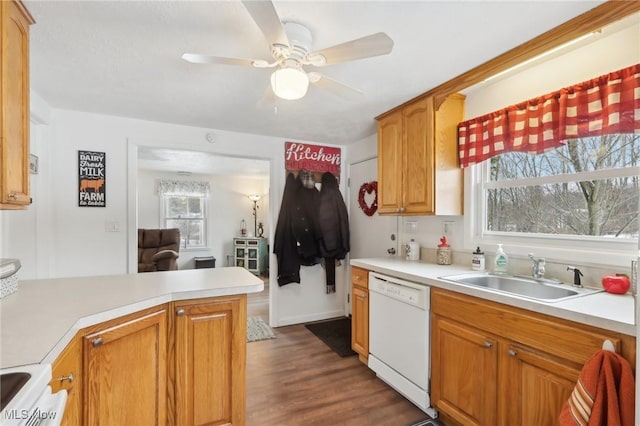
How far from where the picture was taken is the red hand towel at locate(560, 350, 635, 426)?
3.37 ft

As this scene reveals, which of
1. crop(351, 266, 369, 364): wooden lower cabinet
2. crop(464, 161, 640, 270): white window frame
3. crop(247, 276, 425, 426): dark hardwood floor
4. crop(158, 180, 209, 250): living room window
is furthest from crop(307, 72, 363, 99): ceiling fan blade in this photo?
crop(158, 180, 209, 250): living room window

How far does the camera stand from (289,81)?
4.61 ft

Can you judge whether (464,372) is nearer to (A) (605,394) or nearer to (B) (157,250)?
(A) (605,394)

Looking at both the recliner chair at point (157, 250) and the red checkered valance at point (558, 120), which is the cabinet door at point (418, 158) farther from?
the recliner chair at point (157, 250)

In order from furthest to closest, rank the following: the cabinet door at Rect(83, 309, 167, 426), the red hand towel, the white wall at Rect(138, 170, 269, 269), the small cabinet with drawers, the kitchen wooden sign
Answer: the small cabinet with drawers, the white wall at Rect(138, 170, 269, 269), the kitchen wooden sign, the cabinet door at Rect(83, 309, 167, 426), the red hand towel

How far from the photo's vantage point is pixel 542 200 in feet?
6.47

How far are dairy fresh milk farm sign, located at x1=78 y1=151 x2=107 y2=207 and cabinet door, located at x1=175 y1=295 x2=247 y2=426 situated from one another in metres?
1.85

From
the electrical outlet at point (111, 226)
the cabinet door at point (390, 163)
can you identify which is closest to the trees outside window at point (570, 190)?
the cabinet door at point (390, 163)

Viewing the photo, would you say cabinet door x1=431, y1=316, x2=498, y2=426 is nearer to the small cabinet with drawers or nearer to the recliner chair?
the recliner chair

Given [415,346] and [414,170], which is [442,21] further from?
[415,346]

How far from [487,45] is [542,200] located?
1061 millimetres

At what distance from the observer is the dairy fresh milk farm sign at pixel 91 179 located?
262 cm

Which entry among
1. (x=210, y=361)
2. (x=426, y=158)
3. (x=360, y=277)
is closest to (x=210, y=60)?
(x=210, y=361)

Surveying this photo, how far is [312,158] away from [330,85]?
6.38 feet
